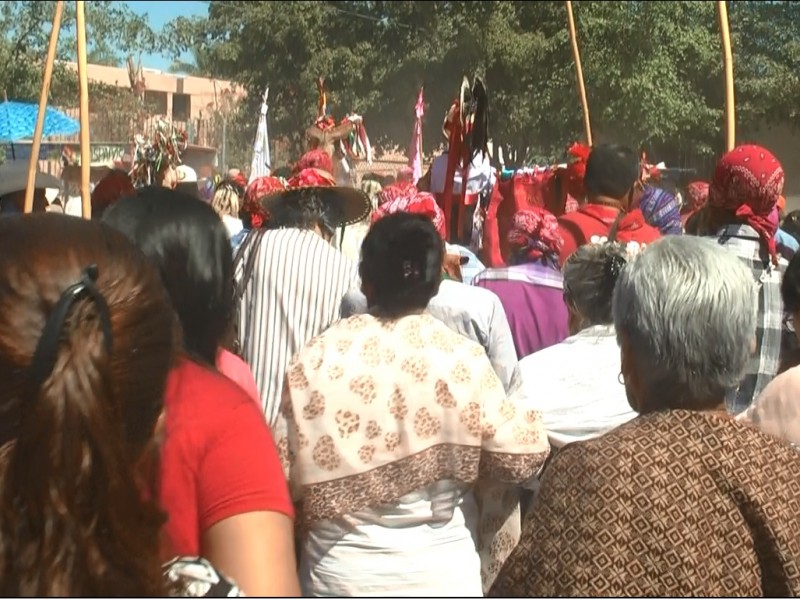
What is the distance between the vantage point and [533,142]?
26.4 meters

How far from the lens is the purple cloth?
461cm

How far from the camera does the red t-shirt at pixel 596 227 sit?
16.2 ft

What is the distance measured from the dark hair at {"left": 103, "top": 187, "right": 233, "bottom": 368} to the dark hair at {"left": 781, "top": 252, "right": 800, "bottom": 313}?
162 cm

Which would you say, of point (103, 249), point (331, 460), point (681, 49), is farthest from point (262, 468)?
point (681, 49)

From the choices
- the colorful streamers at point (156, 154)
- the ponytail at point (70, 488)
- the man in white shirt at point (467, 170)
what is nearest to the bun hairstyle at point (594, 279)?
the ponytail at point (70, 488)

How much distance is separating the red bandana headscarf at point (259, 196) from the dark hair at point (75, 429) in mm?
3681

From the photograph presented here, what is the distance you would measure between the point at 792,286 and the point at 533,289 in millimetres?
1465

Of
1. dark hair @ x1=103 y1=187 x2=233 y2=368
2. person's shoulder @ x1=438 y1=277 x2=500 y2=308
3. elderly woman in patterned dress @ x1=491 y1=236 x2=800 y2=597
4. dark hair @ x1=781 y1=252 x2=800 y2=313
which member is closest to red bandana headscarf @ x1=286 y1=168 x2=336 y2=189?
person's shoulder @ x1=438 y1=277 x2=500 y2=308

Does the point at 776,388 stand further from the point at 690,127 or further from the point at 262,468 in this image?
the point at 690,127

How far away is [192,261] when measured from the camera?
99.5 inches

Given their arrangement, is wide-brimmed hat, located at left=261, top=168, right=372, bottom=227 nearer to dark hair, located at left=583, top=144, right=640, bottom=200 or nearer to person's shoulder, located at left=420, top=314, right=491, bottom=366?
dark hair, located at left=583, top=144, right=640, bottom=200

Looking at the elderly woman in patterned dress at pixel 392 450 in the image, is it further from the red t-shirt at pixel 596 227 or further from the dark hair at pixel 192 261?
the red t-shirt at pixel 596 227

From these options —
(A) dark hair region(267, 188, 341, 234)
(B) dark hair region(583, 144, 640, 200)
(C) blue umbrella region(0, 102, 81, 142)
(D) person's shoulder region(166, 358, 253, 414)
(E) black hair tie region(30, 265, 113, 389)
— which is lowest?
(D) person's shoulder region(166, 358, 253, 414)

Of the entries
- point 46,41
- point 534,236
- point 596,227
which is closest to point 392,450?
point 534,236
